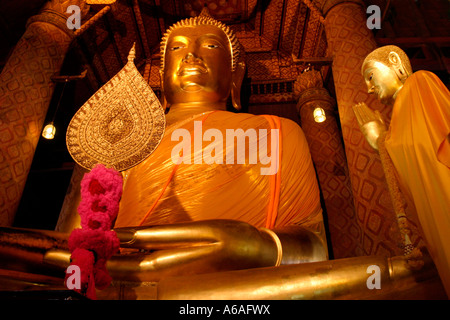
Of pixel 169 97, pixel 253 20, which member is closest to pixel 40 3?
pixel 169 97

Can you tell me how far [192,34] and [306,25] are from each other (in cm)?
190

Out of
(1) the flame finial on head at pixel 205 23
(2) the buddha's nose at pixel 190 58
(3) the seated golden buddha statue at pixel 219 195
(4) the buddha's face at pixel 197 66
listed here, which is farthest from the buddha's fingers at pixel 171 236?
(1) the flame finial on head at pixel 205 23

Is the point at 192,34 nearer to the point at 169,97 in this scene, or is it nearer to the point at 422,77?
the point at 169,97

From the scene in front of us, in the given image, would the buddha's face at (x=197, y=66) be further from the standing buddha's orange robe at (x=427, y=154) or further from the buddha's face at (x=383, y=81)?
the standing buddha's orange robe at (x=427, y=154)

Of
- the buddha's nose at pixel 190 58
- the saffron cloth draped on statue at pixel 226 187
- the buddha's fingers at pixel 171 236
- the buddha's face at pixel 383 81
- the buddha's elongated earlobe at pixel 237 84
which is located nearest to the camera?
the buddha's fingers at pixel 171 236

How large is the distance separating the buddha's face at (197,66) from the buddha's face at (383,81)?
1.37 metres

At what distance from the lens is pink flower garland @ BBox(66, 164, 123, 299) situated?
1010 mm

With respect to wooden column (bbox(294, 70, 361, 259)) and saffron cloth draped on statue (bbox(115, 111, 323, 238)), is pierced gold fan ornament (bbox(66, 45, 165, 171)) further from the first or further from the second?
wooden column (bbox(294, 70, 361, 259))

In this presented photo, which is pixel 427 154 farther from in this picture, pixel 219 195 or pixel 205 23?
pixel 205 23

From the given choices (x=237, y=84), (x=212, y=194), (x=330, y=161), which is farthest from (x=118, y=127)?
(x=330, y=161)

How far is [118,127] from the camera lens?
157cm

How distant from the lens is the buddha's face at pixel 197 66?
2801mm

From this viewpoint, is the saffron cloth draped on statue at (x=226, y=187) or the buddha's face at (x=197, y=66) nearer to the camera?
the saffron cloth draped on statue at (x=226, y=187)

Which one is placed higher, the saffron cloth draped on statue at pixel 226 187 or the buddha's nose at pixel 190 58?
the buddha's nose at pixel 190 58
